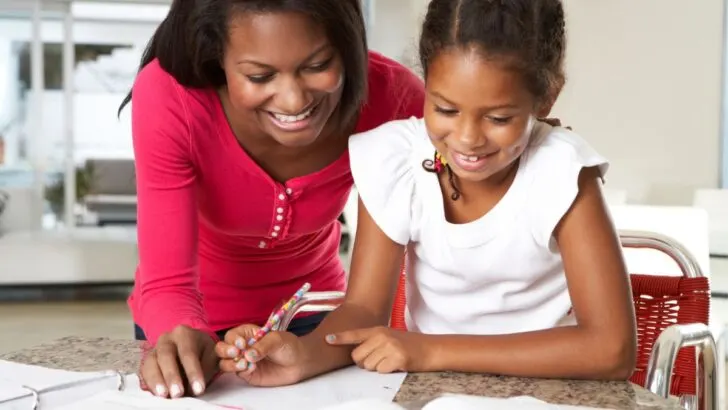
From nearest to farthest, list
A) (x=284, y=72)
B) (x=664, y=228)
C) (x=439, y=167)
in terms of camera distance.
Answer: (x=284, y=72)
(x=439, y=167)
(x=664, y=228)

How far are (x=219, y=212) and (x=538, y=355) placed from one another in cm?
56

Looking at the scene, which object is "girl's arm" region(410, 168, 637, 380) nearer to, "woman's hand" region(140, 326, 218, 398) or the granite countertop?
the granite countertop

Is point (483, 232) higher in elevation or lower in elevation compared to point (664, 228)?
higher

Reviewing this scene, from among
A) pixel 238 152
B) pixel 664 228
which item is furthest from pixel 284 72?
pixel 664 228

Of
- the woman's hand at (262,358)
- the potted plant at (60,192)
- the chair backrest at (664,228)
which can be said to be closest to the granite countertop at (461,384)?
the woman's hand at (262,358)

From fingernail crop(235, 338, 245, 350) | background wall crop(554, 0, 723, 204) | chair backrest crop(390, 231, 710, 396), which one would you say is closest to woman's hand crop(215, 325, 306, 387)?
fingernail crop(235, 338, 245, 350)

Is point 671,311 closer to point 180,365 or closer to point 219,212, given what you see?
point 219,212

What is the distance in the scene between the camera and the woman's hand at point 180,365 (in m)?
1.01

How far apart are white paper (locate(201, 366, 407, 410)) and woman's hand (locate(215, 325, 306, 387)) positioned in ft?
0.04

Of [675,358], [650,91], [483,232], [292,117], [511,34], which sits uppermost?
[650,91]

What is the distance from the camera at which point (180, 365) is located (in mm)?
1052

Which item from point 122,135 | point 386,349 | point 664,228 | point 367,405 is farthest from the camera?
point 122,135

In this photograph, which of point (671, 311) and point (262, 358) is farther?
point (671, 311)

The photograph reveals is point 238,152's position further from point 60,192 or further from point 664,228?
point 60,192
